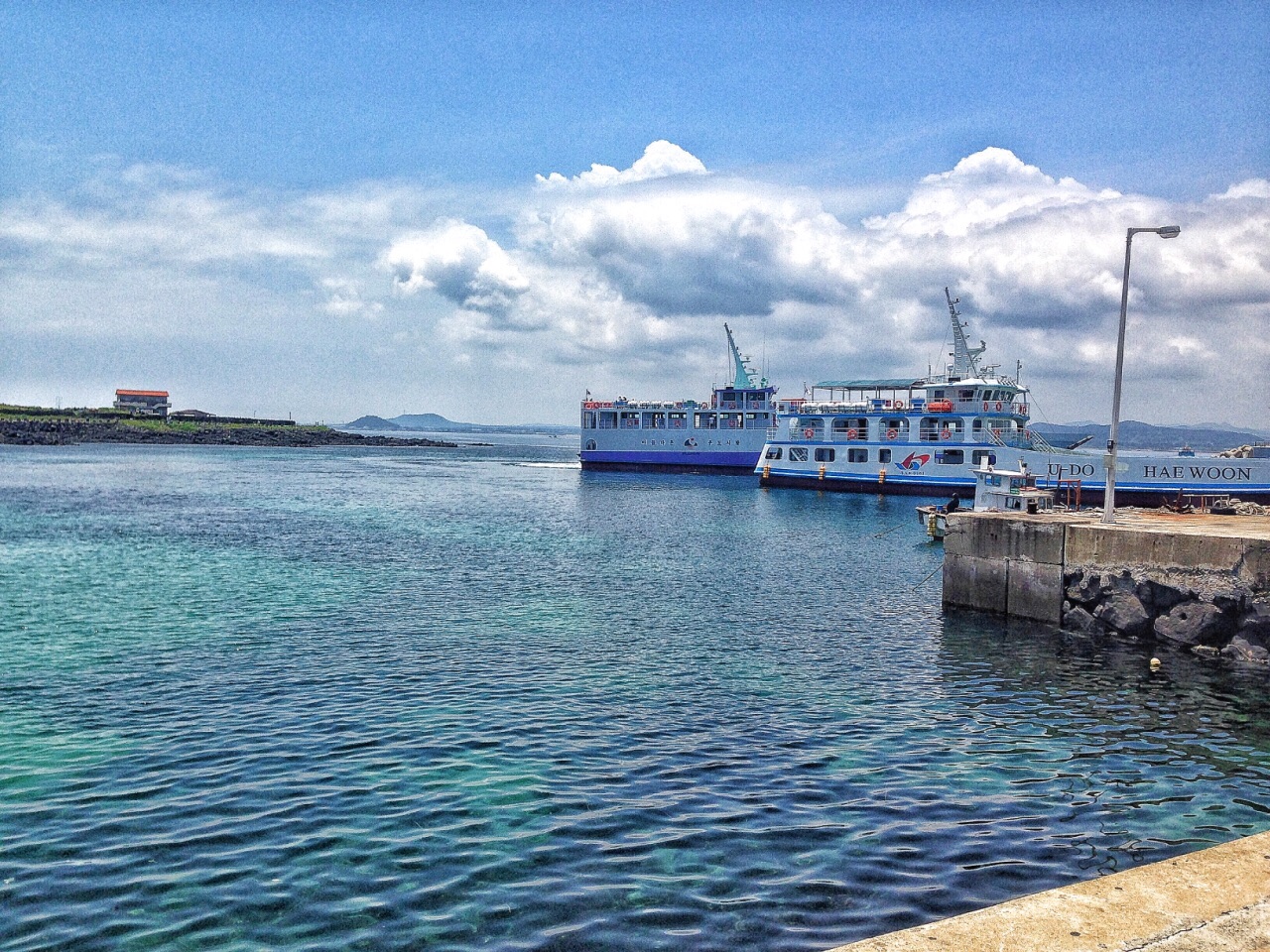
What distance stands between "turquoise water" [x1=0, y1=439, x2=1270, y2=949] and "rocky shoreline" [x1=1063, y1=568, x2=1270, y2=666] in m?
0.91

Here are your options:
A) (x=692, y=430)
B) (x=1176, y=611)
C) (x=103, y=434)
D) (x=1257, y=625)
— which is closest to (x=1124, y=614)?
(x=1176, y=611)

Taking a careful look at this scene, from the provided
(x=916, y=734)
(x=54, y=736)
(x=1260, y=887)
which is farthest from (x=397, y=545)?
(x=1260, y=887)

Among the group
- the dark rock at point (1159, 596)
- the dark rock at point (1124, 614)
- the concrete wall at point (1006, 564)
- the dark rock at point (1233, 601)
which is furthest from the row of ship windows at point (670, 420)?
the dark rock at point (1233, 601)

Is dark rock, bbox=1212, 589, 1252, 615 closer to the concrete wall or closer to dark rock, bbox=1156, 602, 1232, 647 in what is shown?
dark rock, bbox=1156, 602, 1232, 647

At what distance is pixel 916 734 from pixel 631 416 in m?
101

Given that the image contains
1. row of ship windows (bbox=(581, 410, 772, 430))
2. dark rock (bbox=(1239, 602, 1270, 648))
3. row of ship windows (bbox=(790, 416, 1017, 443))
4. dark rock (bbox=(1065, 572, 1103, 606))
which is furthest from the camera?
row of ship windows (bbox=(581, 410, 772, 430))

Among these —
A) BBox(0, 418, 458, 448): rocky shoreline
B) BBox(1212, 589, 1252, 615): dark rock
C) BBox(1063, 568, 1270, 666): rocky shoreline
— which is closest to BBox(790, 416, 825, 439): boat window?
BBox(1063, 568, 1270, 666): rocky shoreline

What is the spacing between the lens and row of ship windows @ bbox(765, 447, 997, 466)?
6931 centimetres

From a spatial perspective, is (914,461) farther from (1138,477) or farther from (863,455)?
(1138,477)

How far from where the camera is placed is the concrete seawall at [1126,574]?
2042cm

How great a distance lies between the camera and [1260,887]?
728 cm

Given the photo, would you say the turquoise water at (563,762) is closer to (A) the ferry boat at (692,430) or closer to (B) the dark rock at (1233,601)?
(B) the dark rock at (1233,601)

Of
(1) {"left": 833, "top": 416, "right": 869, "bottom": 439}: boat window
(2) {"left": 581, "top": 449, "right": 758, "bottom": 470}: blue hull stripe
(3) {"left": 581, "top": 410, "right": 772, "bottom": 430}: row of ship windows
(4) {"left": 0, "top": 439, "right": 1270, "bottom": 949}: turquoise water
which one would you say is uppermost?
(3) {"left": 581, "top": 410, "right": 772, "bottom": 430}: row of ship windows

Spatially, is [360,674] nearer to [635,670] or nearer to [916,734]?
[635,670]
